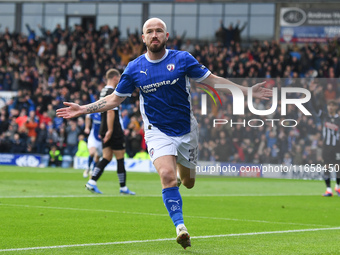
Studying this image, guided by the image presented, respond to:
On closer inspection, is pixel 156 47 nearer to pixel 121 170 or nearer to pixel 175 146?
pixel 175 146

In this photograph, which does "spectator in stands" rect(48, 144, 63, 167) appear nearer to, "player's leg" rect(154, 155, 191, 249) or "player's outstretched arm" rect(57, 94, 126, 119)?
"player's outstretched arm" rect(57, 94, 126, 119)

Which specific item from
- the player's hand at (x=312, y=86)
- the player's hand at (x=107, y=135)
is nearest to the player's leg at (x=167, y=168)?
the player's hand at (x=107, y=135)

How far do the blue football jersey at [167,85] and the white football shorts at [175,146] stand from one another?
0.24 feet

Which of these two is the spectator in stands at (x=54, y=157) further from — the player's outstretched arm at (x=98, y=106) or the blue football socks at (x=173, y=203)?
the blue football socks at (x=173, y=203)

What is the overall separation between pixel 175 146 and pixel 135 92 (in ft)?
77.8

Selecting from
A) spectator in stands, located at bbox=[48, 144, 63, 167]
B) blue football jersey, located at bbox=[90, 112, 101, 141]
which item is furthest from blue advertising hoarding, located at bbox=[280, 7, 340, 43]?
blue football jersey, located at bbox=[90, 112, 101, 141]

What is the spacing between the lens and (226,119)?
63.3ft

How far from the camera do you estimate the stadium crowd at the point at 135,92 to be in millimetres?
20297

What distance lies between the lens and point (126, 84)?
7.53m

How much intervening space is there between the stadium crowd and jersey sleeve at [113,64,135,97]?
11474mm

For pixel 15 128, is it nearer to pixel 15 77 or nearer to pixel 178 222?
pixel 15 77

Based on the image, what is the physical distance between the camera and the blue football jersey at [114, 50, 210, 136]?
735cm

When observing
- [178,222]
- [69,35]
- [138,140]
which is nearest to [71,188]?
[178,222]

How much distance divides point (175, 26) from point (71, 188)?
90.8 ft
